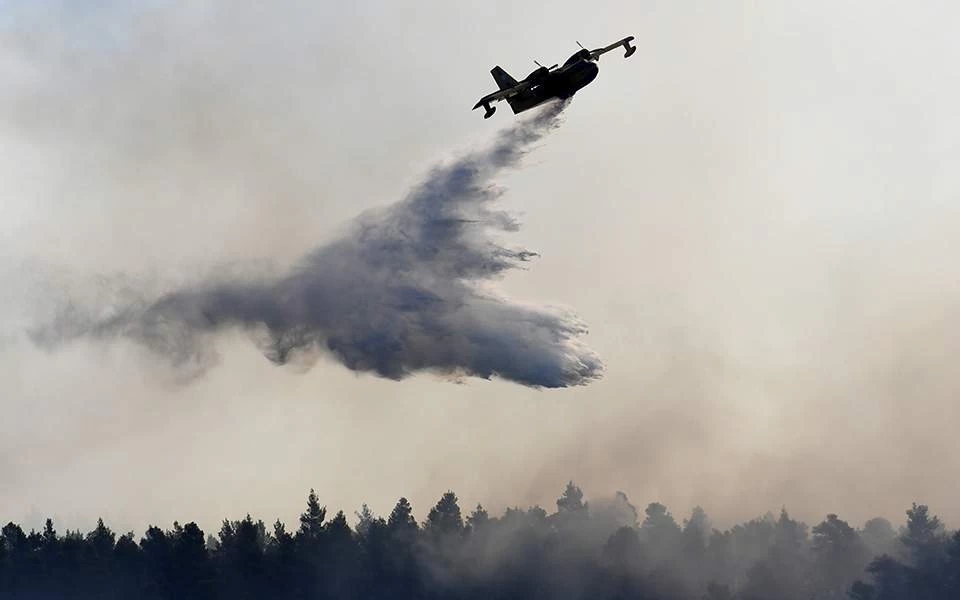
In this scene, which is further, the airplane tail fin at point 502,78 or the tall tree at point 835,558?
the tall tree at point 835,558

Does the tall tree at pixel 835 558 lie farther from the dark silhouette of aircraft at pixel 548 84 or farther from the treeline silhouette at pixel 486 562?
the dark silhouette of aircraft at pixel 548 84

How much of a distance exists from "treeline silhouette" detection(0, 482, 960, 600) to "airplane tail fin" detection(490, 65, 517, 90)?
58.3 meters

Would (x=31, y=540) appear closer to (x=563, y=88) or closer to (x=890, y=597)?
(x=890, y=597)

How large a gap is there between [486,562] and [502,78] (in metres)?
69.5

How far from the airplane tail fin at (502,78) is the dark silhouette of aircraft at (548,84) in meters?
0.29

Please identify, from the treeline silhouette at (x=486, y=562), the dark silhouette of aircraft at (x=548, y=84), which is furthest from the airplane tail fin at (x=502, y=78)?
the treeline silhouette at (x=486, y=562)

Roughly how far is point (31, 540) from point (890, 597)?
272 ft

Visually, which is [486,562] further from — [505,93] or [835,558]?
[505,93]

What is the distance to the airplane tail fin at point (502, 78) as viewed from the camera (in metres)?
73.2

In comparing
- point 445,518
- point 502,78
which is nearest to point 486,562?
point 445,518

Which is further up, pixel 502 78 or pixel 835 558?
pixel 502 78

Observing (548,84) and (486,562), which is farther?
(486,562)

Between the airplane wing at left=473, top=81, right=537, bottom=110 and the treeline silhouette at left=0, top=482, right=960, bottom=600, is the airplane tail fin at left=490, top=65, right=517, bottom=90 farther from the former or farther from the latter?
the treeline silhouette at left=0, top=482, right=960, bottom=600

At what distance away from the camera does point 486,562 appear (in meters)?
133
